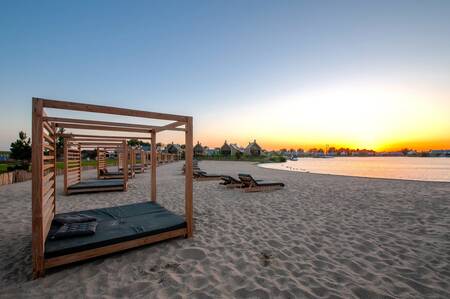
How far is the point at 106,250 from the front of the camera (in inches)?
102

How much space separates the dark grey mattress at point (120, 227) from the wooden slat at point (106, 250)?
2.1 inches

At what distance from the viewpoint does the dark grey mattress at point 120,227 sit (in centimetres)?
241

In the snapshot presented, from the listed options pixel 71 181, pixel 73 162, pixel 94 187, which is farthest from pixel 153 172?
pixel 73 162

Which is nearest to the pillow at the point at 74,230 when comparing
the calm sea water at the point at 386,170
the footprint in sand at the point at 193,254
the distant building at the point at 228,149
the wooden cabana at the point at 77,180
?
the footprint in sand at the point at 193,254

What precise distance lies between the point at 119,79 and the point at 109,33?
305cm

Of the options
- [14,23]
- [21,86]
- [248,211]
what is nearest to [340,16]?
[248,211]

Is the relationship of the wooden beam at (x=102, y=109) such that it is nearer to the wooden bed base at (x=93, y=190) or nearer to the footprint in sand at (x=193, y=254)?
the footprint in sand at (x=193, y=254)

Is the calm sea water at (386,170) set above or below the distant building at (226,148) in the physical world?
below

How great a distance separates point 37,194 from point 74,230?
32.2 inches

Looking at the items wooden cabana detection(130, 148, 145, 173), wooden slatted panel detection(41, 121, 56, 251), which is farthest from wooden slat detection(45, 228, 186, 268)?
wooden cabana detection(130, 148, 145, 173)

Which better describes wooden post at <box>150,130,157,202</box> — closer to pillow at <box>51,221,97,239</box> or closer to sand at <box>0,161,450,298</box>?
sand at <box>0,161,450,298</box>

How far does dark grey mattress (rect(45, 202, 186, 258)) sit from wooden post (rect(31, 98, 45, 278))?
0.35 feet

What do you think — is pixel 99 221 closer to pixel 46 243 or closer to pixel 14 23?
pixel 46 243

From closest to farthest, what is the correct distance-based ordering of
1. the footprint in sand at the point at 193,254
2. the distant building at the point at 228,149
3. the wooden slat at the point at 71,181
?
the footprint in sand at the point at 193,254, the wooden slat at the point at 71,181, the distant building at the point at 228,149
